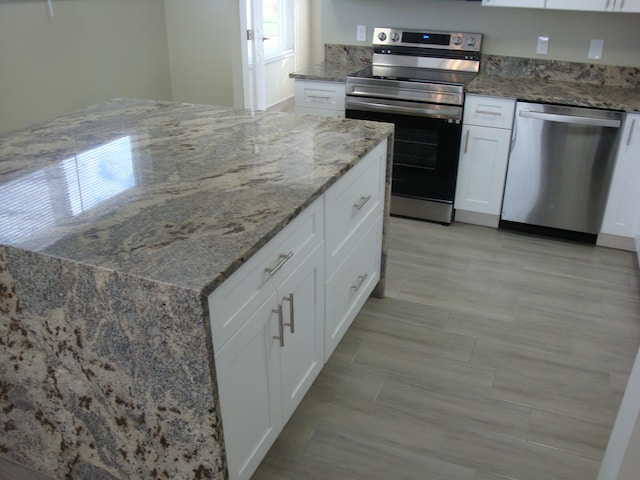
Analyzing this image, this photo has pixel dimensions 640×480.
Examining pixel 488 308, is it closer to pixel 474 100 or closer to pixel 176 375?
pixel 474 100

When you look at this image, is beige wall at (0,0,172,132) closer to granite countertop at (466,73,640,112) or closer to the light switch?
granite countertop at (466,73,640,112)

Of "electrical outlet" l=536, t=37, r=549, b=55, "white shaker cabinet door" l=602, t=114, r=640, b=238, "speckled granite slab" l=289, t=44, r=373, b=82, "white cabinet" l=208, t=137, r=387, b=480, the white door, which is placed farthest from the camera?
the white door

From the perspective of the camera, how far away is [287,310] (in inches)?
71.0

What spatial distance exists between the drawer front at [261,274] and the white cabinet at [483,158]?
1.99 m

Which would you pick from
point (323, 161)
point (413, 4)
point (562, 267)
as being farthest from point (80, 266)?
point (413, 4)

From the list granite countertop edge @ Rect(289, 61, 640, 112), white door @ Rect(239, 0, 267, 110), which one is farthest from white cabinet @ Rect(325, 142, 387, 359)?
white door @ Rect(239, 0, 267, 110)

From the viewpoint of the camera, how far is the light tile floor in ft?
6.63

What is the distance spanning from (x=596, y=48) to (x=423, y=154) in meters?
1.28

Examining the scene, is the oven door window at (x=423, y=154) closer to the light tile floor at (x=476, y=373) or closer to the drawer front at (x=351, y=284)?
the light tile floor at (x=476, y=373)

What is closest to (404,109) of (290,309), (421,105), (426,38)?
(421,105)

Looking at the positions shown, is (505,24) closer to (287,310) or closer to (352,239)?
(352,239)

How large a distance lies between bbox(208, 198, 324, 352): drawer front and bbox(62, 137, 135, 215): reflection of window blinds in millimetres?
539

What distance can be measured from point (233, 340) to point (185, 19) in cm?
428

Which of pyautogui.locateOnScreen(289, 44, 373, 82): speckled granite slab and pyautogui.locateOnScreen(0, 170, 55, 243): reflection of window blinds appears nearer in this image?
pyautogui.locateOnScreen(0, 170, 55, 243): reflection of window blinds
